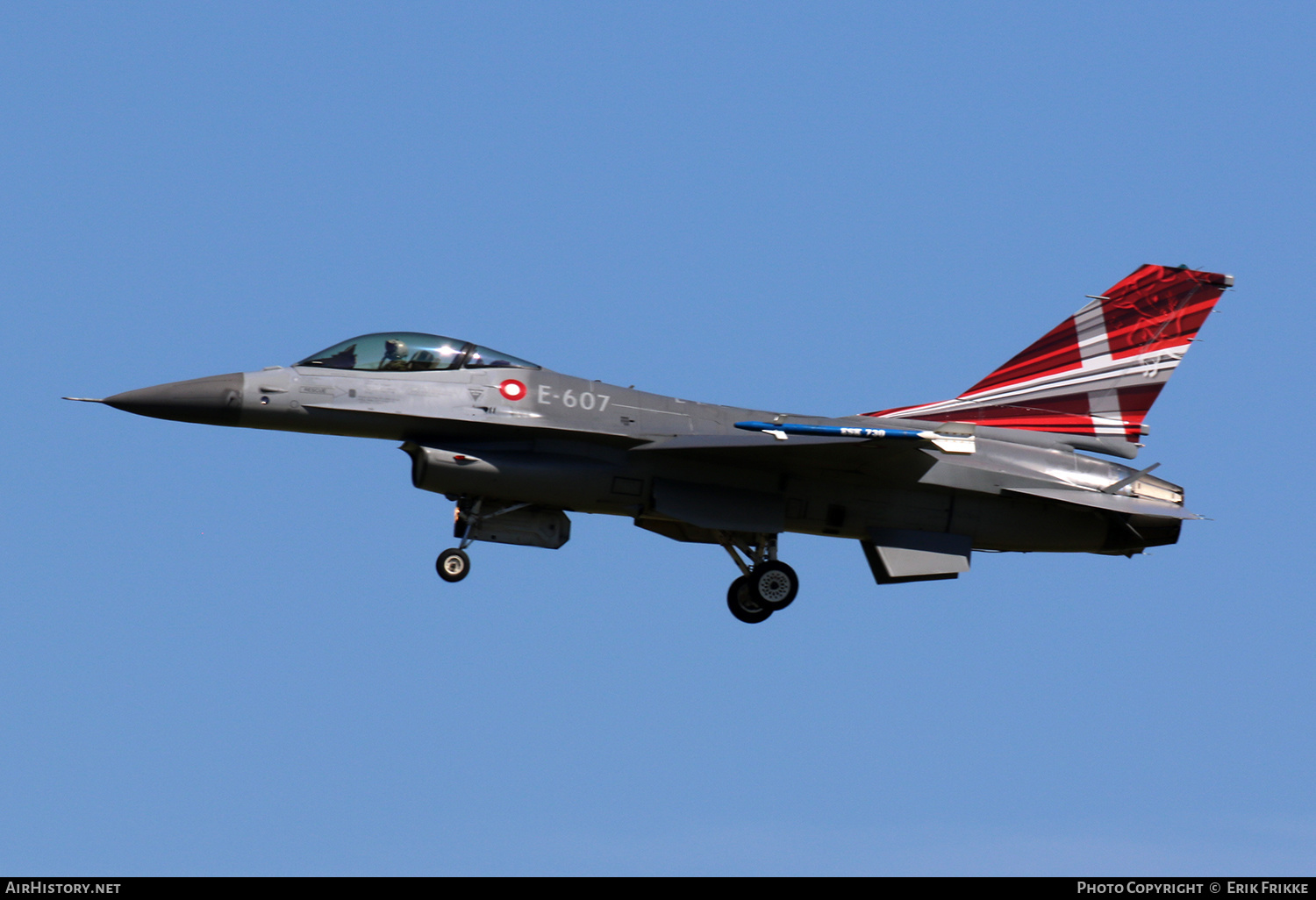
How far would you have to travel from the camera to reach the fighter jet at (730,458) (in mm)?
20234

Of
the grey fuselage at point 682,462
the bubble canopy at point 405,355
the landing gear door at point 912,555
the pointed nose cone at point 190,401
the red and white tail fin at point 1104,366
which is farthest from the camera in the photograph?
the red and white tail fin at point 1104,366

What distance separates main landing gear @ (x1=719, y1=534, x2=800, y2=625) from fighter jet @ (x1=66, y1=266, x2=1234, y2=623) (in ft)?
0.07

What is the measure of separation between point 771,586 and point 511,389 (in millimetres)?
4278

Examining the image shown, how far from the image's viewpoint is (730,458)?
21016 millimetres

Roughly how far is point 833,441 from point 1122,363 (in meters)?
5.99

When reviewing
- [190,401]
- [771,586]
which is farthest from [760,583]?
[190,401]

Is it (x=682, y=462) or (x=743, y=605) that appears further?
(x=743, y=605)

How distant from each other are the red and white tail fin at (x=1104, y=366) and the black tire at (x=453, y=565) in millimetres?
6197

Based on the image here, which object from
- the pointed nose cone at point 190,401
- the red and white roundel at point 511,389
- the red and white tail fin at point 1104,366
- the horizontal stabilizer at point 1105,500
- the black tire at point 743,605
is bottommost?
the black tire at point 743,605

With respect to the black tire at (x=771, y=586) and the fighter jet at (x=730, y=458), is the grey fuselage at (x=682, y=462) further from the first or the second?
the black tire at (x=771, y=586)

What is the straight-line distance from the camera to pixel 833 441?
20.1m

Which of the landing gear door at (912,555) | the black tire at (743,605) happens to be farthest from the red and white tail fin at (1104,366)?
the black tire at (743,605)

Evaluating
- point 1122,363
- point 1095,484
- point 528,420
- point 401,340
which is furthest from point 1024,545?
point 401,340

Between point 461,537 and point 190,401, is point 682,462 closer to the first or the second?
point 461,537
